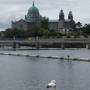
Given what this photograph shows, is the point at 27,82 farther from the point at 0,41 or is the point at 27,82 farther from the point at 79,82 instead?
the point at 0,41

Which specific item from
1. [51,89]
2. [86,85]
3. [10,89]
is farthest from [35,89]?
[51,89]

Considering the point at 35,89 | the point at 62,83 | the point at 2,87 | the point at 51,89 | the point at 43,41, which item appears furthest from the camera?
the point at 43,41

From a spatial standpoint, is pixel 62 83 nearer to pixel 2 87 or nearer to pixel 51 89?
pixel 2 87

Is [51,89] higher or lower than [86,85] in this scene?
higher

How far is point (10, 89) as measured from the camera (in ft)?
129

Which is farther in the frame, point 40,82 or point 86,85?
point 40,82

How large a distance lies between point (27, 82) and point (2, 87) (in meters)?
4.56

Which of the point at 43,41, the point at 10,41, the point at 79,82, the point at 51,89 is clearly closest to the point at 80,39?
the point at 43,41

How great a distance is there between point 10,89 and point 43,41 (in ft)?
491

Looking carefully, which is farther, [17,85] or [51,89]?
[17,85]

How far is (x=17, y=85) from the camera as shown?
1671 inches

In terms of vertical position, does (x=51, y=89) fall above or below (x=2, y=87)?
above

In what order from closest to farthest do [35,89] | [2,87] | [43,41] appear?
[35,89], [2,87], [43,41]

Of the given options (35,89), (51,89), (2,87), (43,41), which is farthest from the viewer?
(43,41)
